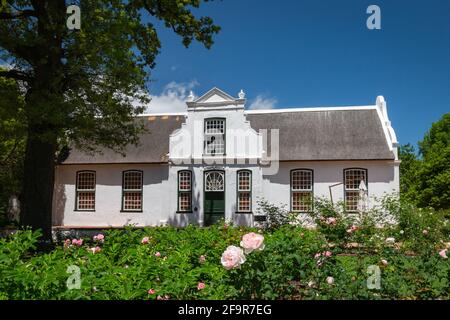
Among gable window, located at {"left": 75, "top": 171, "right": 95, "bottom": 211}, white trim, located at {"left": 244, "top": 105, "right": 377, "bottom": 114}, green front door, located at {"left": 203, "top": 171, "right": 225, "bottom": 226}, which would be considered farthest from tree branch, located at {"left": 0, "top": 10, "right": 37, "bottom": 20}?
white trim, located at {"left": 244, "top": 105, "right": 377, "bottom": 114}

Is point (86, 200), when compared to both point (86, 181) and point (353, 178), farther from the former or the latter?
point (353, 178)

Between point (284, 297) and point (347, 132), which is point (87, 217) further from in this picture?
point (284, 297)

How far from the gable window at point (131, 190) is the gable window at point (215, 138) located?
436 centimetres

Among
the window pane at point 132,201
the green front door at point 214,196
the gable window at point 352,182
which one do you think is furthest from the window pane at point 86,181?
the gable window at point 352,182

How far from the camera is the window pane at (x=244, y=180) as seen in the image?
22.1 metres

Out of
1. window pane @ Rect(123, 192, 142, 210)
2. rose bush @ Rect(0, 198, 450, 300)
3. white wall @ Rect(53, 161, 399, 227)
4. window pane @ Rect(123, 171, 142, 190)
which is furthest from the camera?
window pane @ Rect(123, 171, 142, 190)

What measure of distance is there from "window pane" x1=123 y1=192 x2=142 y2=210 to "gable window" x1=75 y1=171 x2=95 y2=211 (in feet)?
6.71

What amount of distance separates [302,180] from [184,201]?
641 cm

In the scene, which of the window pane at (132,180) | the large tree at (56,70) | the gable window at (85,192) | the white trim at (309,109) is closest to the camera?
the large tree at (56,70)

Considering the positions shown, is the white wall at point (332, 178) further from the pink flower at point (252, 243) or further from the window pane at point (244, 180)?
the pink flower at point (252, 243)

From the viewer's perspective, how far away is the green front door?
2231 centimetres

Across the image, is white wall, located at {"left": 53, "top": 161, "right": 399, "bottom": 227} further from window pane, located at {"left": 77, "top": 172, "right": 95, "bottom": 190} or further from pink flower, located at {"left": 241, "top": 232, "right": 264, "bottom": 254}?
pink flower, located at {"left": 241, "top": 232, "right": 264, "bottom": 254}

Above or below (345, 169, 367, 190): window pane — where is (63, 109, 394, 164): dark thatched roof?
above

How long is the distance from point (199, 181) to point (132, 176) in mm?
4263
